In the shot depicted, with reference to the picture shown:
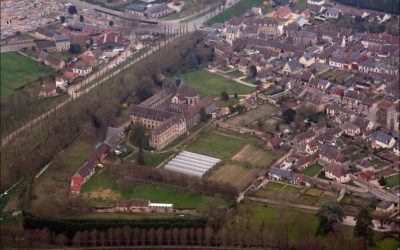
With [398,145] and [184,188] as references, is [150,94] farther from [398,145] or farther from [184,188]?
[398,145]

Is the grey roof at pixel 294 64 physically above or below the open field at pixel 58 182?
above

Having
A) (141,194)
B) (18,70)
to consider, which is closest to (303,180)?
(141,194)

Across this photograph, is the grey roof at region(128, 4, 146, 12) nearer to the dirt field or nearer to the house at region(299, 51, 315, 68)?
the house at region(299, 51, 315, 68)

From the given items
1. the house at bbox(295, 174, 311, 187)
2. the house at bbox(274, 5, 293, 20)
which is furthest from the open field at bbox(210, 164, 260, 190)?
the house at bbox(274, 5, 293, 20)

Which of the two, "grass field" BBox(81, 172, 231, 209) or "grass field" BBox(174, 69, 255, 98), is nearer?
"grass field" BBox(81, 172, 231, 209)

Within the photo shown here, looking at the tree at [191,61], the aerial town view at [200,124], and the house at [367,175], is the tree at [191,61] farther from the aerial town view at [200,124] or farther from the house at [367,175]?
the house at [367,175]

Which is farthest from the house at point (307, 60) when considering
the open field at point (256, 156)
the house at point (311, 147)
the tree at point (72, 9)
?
the tree at point (72, 9)
